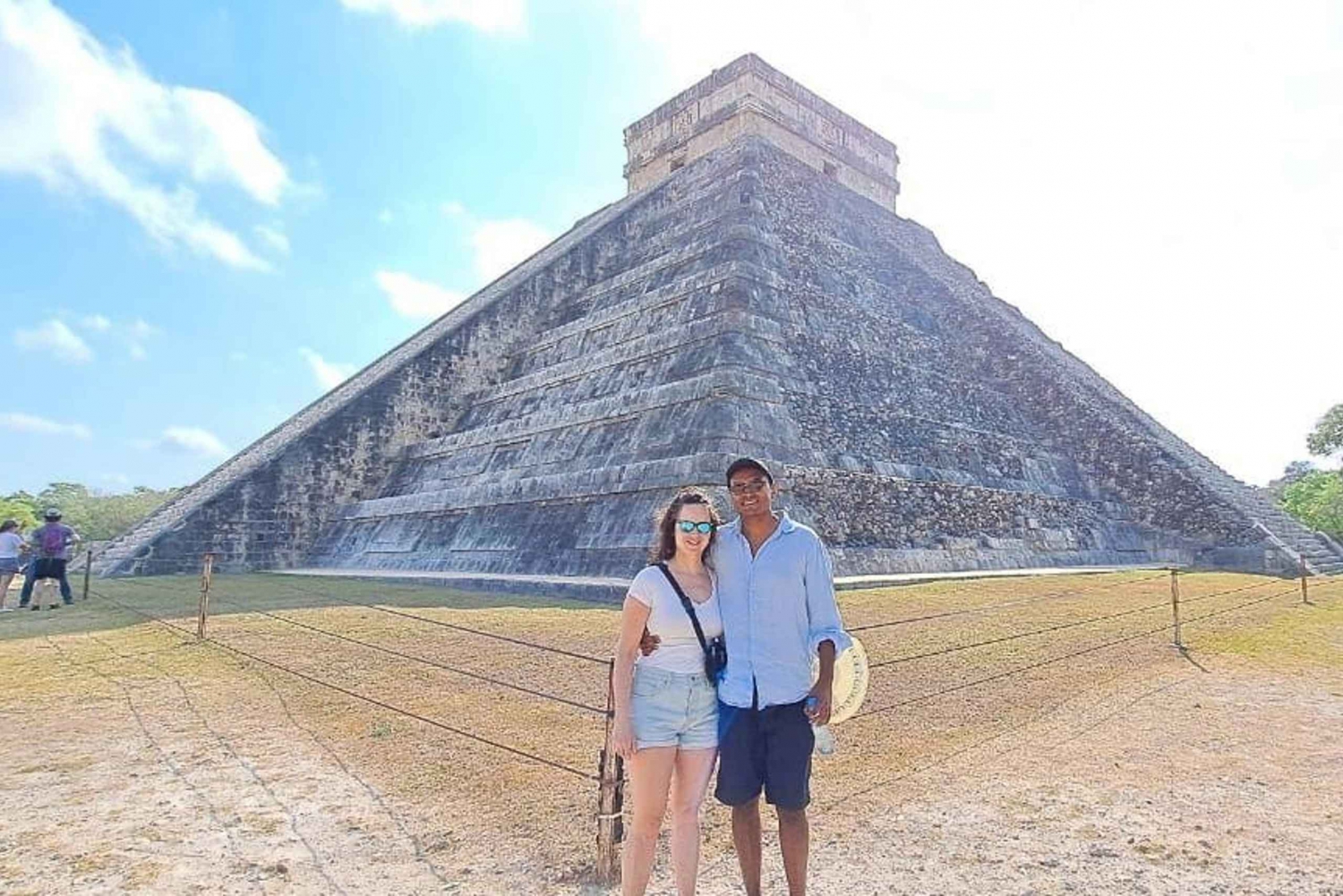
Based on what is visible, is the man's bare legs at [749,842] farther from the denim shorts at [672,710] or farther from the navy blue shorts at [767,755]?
the denim shorts at [672,710]

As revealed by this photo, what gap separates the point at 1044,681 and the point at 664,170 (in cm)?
1940

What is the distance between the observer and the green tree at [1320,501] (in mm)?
24531

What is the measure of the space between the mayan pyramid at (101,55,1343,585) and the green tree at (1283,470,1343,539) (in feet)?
Answer: 29.4

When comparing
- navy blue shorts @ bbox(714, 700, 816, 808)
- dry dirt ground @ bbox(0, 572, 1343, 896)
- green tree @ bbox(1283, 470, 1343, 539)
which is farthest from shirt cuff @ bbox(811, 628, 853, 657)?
green tree @ bbox(1283, 470, 1343, 539)

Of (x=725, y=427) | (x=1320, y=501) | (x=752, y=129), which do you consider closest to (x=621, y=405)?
(x=725, y=427)

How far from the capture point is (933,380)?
16.4 meters

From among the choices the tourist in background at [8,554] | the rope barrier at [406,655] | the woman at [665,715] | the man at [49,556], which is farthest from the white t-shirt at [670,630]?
the tourist in background at [8,554]

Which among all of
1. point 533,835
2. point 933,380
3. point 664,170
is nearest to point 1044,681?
point 533,835

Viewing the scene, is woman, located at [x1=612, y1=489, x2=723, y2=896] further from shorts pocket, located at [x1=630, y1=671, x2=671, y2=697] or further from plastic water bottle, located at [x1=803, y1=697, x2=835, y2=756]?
plastic water bottle, located at [x1=803, y1=697, x2=835, y2=756]

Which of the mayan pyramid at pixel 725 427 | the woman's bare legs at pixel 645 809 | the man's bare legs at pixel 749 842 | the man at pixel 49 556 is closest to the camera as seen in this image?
the woman's bare legs at pixel 645 809

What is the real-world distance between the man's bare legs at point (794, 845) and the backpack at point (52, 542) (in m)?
11.3

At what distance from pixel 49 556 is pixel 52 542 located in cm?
19

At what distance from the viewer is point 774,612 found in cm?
268

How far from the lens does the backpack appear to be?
10.4 metres
